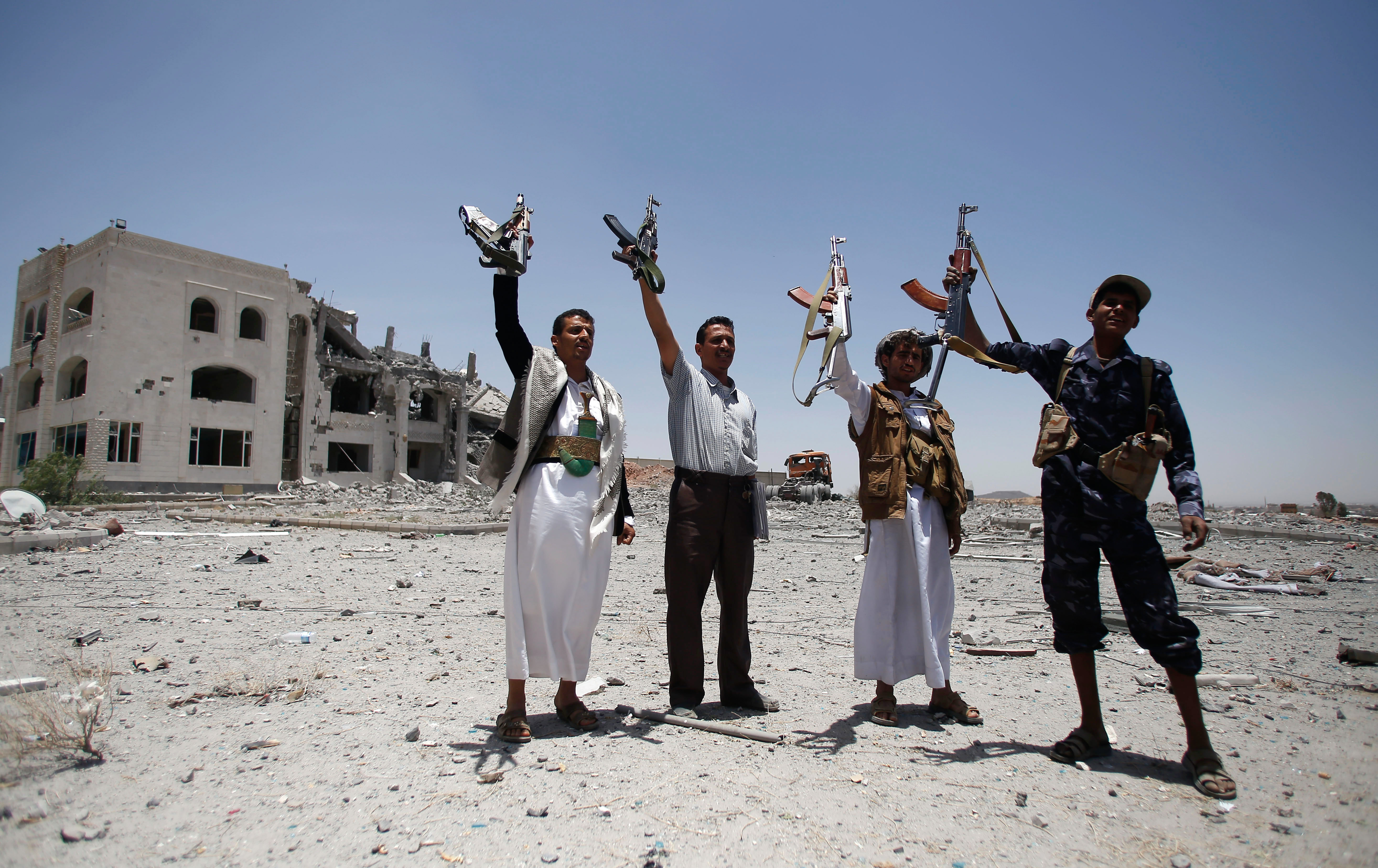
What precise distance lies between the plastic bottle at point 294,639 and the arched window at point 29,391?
110 ft

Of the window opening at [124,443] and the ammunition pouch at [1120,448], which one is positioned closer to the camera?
the ammunition pouch at [1120,448]

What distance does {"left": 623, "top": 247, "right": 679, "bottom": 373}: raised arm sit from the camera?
10.6 feet

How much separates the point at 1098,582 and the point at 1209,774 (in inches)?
27.8

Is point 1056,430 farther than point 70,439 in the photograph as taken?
No

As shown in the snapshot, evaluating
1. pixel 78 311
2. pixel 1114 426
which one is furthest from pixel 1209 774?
pixel 78 311

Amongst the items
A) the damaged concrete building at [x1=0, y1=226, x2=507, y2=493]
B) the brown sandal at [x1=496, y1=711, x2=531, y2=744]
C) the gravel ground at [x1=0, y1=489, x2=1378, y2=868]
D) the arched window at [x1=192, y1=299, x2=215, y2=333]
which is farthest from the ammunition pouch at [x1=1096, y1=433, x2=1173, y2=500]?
the arched window at [x1=192, y1=299, x2=215, y2=333]

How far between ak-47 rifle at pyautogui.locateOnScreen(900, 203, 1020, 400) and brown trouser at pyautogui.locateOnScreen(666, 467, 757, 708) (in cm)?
117

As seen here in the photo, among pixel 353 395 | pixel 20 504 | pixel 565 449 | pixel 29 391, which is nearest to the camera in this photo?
pixel 565 449

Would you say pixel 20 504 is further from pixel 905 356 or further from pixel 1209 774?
pixel 1209 774

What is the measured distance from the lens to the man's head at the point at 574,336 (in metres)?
3.19

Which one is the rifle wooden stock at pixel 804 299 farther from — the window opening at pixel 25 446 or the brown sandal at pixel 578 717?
the window opening at pixel 25 446

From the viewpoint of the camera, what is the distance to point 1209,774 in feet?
7.65

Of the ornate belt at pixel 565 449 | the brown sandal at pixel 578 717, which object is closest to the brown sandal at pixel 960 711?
the brown sandal at pixel 578 717

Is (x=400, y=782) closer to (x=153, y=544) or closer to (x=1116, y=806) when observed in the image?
(x=1116, y=806)
